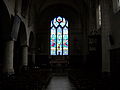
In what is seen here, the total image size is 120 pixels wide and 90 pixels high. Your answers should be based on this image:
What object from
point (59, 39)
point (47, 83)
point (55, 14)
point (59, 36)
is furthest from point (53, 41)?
point (47, 83)

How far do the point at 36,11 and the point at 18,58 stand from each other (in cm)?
960

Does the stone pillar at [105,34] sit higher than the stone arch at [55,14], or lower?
lower

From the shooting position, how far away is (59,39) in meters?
29.6

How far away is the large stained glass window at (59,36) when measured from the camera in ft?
95.8

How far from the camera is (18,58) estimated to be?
1941 centimetres

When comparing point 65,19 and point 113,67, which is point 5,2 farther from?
point 65,19

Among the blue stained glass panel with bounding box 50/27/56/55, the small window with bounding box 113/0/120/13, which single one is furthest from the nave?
the blue stained glass panel with bounding box 50/27/56/55

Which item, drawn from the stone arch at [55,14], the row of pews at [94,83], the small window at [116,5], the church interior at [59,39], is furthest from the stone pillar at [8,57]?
the stone arch at [55,14]

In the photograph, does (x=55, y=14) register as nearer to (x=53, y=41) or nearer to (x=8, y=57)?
(x=53, y=41)

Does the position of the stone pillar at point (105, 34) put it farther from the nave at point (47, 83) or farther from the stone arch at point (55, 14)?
the stone arch at point (55, 14)

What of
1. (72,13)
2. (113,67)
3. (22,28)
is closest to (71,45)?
(72,13)

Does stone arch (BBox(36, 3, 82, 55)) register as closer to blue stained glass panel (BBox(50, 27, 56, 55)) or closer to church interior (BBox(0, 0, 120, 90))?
church interior (BBox(0, 0, 120, 90))

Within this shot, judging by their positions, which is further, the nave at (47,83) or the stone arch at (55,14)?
the stone arch at (55,14)

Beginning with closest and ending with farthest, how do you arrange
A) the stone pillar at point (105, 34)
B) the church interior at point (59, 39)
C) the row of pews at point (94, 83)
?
the row of pews at point (94, 83) → the church interior at point (59, 39) → the stone pillar at point (105, 34)
